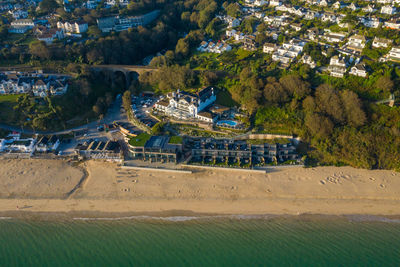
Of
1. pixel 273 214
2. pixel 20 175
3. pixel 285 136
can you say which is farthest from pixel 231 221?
pixel 20 175

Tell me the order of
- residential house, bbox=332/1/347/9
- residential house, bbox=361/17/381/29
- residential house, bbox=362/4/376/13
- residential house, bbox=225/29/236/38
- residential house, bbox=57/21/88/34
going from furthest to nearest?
residential house, bbox=332/1/347/9
residential house, bbox=225/29/236/38
residential house, bbox=57/21/88/34
residential house, bbox=362/4/376/13
residential house, bbox=361/17/381/29

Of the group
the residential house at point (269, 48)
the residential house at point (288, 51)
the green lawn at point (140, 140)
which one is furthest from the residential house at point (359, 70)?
the green lawn at point (140, 140)

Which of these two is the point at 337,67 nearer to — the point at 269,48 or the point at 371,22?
the point at 269,48

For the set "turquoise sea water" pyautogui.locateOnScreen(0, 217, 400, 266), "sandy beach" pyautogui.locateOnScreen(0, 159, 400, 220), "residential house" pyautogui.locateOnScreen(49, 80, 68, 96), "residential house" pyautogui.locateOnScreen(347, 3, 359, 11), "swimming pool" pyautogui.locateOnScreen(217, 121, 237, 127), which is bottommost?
"turquoise sea water" pyautogui.locateOnScreen(0, 217, 400, 266)

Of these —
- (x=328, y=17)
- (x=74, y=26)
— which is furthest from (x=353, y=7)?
(x=74, y=26)

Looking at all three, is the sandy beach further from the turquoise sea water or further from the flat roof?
the flat roof

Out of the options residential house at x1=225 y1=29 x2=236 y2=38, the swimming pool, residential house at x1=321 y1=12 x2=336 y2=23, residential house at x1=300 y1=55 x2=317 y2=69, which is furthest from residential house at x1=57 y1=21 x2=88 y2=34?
residential house at x1=321 y1=12 x2=336 y2=23
